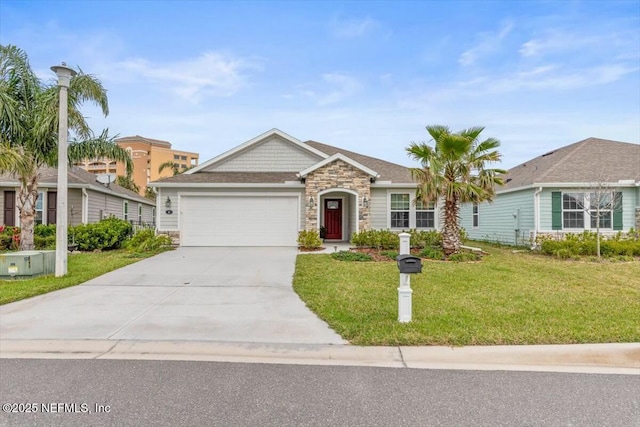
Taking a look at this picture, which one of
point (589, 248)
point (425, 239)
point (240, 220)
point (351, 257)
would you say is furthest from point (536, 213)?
point (240, 220)

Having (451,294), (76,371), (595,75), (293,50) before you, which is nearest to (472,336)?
(451,294)

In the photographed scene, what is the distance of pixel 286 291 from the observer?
24.4ft

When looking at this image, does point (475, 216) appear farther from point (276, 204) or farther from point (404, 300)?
point (404, 300)

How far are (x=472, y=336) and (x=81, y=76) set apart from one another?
13633mm

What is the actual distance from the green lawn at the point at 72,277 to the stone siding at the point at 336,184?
6.28 meters

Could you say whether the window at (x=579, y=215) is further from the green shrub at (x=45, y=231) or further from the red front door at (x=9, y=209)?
the red front door at (x=9, y=209)

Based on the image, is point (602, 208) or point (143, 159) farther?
point (143, 159)

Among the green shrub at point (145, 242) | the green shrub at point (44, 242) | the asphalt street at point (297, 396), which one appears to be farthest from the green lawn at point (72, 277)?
the asphalt street at point (297, 396)

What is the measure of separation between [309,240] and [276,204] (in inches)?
106

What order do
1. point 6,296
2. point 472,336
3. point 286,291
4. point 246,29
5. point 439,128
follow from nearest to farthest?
1. point 472,336
2. point 6,296
3. point 286,291
4. point 439,128
5. point 246,29

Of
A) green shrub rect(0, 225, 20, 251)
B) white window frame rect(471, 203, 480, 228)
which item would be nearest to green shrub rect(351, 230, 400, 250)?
white window frame rect(471, 203, 480, 228)

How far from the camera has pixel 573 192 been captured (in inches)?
576

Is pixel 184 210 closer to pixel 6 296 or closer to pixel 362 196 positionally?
pixel 362 196

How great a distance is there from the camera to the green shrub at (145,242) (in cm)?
1293
